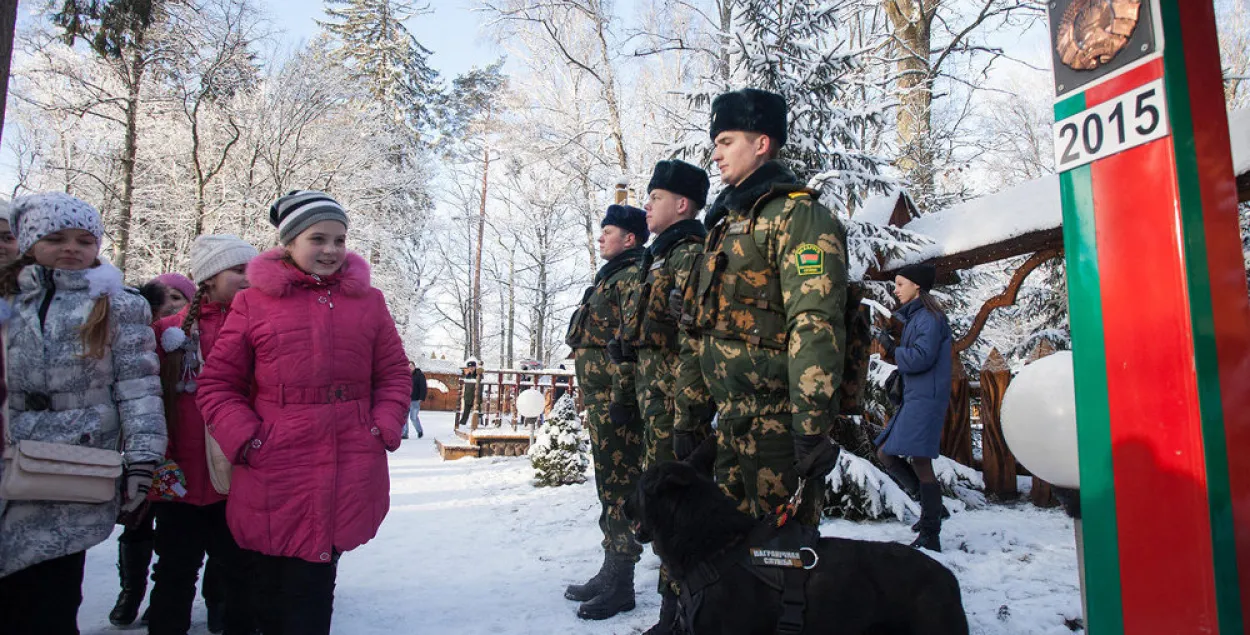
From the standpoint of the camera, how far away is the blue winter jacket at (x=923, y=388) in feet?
15.9

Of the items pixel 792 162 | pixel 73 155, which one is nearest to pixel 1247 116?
pixel 792 162

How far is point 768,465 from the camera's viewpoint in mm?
2570

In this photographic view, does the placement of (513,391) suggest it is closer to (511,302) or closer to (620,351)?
(620,351)

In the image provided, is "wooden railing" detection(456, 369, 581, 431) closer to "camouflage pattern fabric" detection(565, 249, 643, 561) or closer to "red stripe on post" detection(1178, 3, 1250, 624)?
"camouflage pattern fabric" detection(565, 249, 643, 561)

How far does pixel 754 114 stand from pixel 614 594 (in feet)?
9.02

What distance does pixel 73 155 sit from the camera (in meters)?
19.7

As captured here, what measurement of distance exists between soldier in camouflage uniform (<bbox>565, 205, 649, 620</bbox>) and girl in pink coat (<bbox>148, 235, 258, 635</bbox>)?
73.5 inches

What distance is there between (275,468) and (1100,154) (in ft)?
9.13

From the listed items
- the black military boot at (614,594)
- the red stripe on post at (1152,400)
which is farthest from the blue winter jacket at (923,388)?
the red stripe on post at (1152,400)

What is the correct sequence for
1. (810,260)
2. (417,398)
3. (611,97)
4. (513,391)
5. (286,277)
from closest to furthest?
(810,260) < (286,277) < (513,391) < (611,97) < (417,398)

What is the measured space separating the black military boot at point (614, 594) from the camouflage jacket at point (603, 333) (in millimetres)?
1007

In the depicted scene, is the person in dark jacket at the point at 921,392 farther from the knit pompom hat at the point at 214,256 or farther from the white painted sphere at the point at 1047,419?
the knit pompom hat at the point at 214,256

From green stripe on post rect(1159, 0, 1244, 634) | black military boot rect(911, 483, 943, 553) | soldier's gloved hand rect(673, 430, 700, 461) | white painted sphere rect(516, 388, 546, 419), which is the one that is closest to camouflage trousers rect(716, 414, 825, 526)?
soldier's gloved hand rect(673, 430, 700, 461)

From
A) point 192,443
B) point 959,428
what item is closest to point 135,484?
point 192,443
